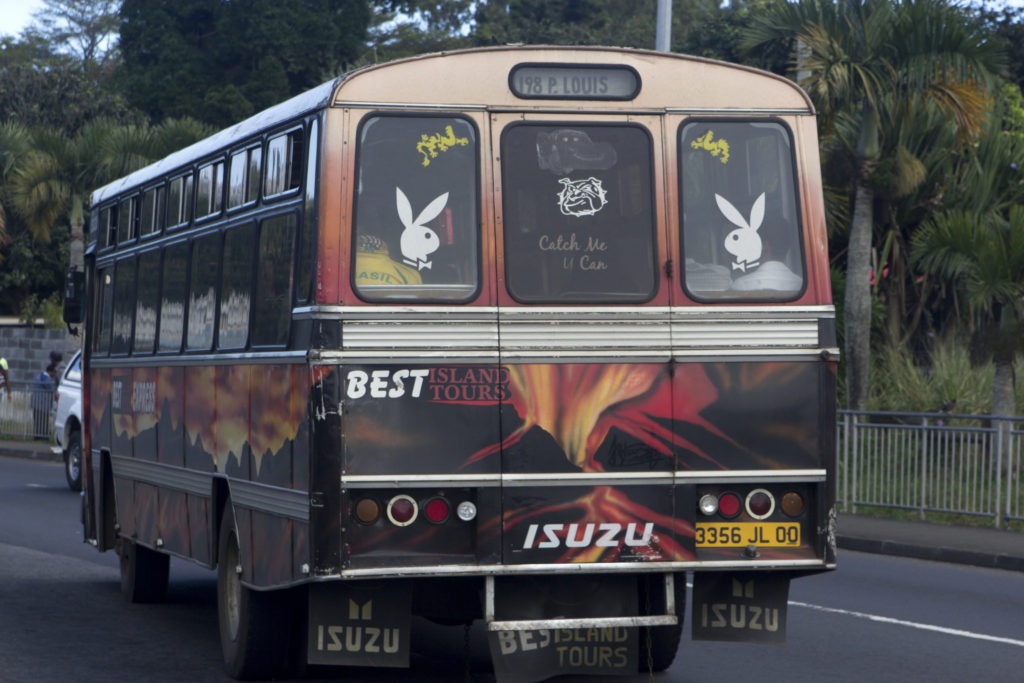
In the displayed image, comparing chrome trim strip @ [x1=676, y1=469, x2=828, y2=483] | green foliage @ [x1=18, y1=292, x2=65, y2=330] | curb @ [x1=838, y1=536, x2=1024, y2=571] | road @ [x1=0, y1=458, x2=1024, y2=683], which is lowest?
road @ [x1=0, y1=458, x2=1024, y2=683]

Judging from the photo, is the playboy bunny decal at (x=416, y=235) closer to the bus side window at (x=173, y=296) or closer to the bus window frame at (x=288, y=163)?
the bus window frame at (x=288, y=163)

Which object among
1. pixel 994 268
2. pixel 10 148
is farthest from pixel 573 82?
pixel 10 148

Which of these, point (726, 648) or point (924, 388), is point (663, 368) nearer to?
point (726, 648)

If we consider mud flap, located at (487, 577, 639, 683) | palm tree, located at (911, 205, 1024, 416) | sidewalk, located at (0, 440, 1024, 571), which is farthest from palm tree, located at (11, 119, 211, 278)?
mud flap, located at (487, 577, 639, 683)

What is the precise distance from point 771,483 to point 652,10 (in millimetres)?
61426

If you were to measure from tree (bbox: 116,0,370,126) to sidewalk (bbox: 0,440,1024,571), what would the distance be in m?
41.0

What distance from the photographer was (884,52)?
72.0ft

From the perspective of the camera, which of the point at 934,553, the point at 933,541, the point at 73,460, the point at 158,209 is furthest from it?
the point at 73,460

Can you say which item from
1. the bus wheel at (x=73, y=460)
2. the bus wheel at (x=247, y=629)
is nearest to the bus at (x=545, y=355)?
the bus wheel at (x=247, y=629)

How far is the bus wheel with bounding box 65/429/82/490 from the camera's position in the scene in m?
23.1

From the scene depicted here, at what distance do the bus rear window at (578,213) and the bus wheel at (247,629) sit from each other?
7.53 feet

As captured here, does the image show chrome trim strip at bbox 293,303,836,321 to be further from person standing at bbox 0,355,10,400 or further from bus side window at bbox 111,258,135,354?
person standing at bbox 0,355,10,400

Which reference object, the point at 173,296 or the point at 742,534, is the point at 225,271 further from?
the point at 742,534

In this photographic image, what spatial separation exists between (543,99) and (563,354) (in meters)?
1.20
